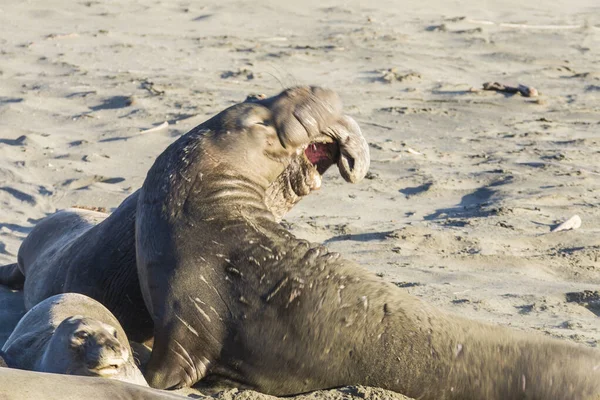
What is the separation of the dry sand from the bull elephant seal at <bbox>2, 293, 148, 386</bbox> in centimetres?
44

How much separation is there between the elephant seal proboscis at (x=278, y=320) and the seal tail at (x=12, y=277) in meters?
2.03

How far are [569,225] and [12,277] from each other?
3.42 metres

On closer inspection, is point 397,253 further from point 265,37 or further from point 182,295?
point 265,37

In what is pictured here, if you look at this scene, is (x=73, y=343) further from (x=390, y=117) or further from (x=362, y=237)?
(x=390, y=117)

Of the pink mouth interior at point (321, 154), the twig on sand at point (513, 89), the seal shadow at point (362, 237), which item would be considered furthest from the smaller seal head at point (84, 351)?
the twig on sand at point (513, 89)

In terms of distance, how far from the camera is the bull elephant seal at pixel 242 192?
4.83 metres

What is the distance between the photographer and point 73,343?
4.10m

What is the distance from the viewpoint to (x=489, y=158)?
30.4 ft

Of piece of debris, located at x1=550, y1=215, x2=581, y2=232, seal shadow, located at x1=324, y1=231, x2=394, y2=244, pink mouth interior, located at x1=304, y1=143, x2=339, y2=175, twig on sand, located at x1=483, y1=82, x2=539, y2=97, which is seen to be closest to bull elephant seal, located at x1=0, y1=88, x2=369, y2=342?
pink mouth interior, located at x1=304, y1=143, x2=339, y2=175

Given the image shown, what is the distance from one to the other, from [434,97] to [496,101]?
586 millimetres

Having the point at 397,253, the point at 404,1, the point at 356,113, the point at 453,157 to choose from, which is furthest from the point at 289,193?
the point at 404,1

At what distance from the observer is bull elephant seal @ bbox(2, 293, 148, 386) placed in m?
4.05

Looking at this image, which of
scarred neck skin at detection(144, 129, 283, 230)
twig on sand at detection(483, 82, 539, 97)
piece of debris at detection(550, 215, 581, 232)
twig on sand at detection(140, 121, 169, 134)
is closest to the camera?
scarred neck skin at detection(144, 129, 283, 230)

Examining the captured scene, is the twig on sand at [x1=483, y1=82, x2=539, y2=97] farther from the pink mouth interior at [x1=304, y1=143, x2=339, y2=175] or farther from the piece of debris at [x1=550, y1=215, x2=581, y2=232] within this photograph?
the pink mouth interior at [x1=304, y1=143, x2=339, y2=175]
